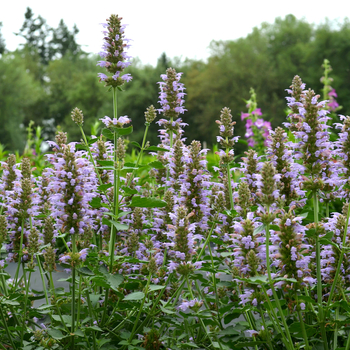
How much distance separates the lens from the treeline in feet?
128

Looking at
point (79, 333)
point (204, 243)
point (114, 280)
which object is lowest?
point (79, 333)

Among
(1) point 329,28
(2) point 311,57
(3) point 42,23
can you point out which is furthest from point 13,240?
(3) point 42,23

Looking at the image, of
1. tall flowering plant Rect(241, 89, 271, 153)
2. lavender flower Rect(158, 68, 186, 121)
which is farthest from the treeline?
lavender flower Rect(158, 68, 186, 121)

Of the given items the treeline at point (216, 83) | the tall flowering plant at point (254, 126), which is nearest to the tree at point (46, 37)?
the treeline at point (216, 83)

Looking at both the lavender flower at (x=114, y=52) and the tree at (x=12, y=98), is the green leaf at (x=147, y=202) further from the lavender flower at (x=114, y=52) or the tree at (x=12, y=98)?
the tree at (x=12, y=98)

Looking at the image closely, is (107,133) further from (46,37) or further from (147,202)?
(46,37)

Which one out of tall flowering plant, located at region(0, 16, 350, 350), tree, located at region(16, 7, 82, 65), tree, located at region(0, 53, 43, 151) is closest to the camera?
tall flowering plant, located at region(0, 16, 350, 350)

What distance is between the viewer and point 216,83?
42.0 meters

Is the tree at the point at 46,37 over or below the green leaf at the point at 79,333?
over

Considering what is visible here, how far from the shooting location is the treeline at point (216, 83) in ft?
128

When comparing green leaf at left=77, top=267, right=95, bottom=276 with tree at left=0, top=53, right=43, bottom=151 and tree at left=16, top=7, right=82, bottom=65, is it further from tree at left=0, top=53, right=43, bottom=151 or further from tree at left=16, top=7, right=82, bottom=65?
tree at left=16, top=7, right=82, bottom=65

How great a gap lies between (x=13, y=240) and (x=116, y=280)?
1172mm

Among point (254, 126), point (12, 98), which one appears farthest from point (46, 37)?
point (254, 126)

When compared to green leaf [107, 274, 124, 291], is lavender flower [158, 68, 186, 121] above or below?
A: above
